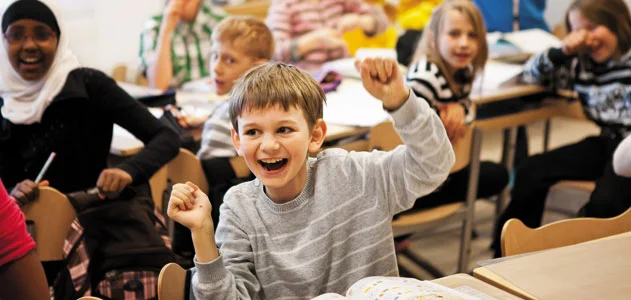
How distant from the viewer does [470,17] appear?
9.27ft

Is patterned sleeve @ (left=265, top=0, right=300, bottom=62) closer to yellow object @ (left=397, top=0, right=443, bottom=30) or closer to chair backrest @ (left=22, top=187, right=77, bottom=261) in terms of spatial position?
yellow object @ (left=397, top=0, right=443, bottom=30)

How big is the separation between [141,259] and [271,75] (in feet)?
2.44

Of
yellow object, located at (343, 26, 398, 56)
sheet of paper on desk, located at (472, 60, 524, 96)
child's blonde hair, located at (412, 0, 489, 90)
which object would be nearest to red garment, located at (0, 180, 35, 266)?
child's blonde hair, located at (412, 0, 489, 90)

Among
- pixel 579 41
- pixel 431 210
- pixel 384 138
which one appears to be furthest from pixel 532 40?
pixel 384 138

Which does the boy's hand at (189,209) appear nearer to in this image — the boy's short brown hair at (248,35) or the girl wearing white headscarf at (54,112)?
the girl wearing white headscarf at (54,112)

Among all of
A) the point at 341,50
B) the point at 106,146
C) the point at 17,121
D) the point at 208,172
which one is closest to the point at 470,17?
the point at 341,50

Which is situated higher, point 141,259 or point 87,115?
point 87,115

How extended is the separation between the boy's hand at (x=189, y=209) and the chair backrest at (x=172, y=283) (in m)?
0.09

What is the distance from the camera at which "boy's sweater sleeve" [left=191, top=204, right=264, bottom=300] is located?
4.35 ft

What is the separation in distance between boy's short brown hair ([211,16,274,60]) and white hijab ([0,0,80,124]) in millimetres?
512

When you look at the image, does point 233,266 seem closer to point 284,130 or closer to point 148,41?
point 284,130

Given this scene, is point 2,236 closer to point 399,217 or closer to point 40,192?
point 40,192

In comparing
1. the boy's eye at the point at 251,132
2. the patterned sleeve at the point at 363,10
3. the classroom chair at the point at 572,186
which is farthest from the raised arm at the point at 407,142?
the patterned sleeve at the point at 363,10

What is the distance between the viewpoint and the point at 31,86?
2.16m
